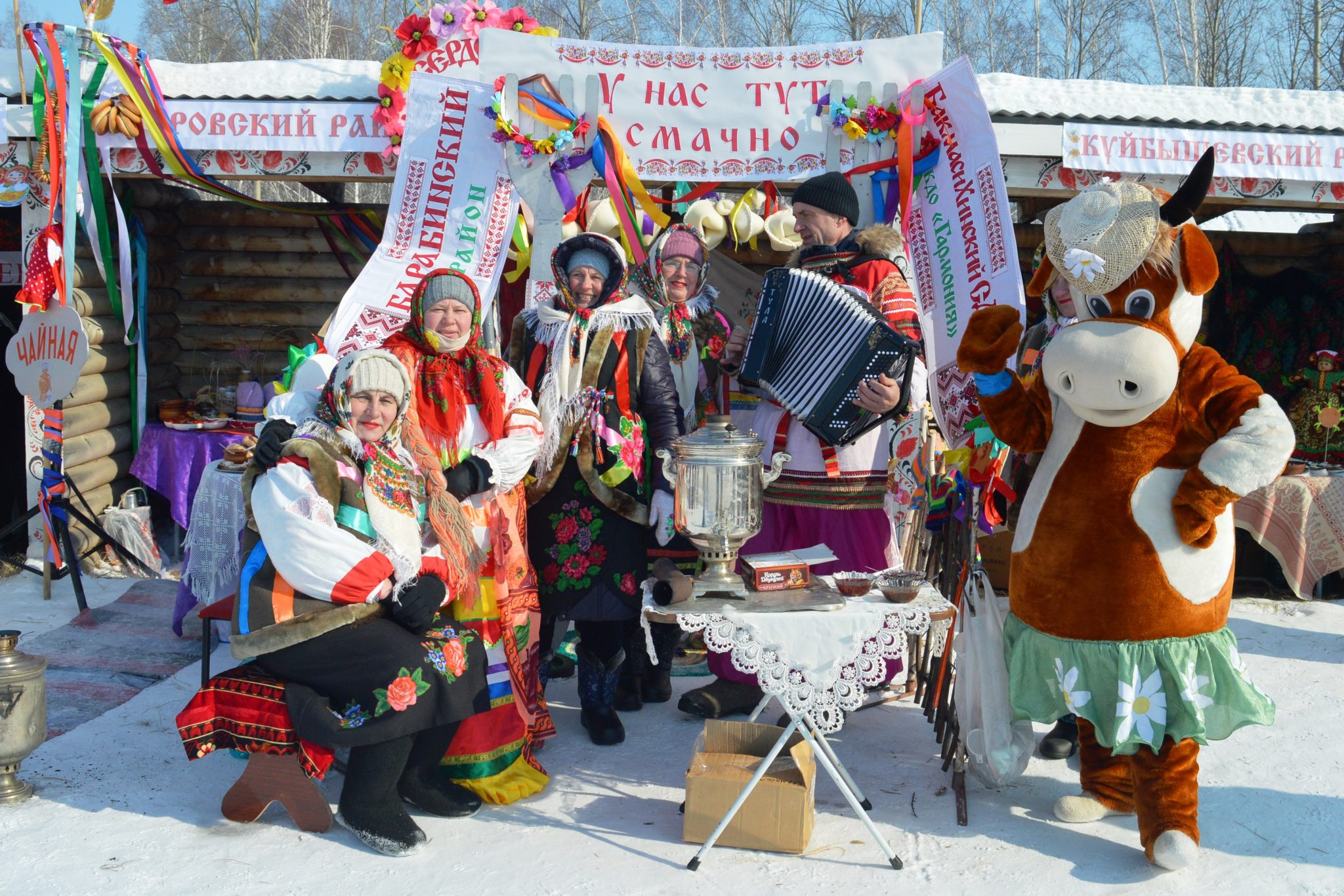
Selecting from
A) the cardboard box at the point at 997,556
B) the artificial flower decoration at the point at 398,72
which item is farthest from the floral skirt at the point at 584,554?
the artificial flower decoration at the point at 398,72

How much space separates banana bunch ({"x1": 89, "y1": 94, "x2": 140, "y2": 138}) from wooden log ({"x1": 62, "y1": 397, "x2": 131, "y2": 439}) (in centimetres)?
161

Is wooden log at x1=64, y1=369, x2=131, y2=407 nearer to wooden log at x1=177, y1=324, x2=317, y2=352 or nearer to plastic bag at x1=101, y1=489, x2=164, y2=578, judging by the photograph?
plastic bag at x1=101, y1=489, x2=164, y2=578

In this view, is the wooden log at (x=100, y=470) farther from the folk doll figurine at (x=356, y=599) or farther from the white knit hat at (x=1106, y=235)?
the white knit hat at (x=1106, y=235)

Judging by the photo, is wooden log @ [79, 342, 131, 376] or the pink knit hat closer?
the pink knit hat

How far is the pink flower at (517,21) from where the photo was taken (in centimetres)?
540

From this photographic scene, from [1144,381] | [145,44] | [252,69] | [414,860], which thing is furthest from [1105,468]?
[145,44]

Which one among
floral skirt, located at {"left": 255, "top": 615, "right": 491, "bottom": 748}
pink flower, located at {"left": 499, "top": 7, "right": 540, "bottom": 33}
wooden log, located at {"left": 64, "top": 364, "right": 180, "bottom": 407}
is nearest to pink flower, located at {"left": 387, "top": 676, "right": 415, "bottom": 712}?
floral skirt, located at {"left": 255, "top": 615, "right": 491, "bottom": 748}

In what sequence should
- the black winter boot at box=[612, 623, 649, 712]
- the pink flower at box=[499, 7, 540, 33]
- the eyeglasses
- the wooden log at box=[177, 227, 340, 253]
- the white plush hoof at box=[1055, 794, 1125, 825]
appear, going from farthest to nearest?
1. the wooden log at box=[177, 227, 340, 253]
2. the pink flower at box=[499, 7, 540, 33]
3. the black winter boot at box=[612, 623, 649, 712]
4. the eyeglasses
5. the white plush hoof at box=[1055, 794, 1125, 825]

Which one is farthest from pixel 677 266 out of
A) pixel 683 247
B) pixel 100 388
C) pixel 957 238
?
pixel 100 388

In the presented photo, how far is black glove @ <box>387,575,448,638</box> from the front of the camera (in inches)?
131

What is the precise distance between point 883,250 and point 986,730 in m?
1.69

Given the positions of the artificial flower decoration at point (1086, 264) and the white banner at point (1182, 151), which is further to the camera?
the white banner at point (1182, 151)

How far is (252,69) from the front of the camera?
5836 millimetres

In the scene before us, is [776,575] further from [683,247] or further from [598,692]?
[683,247]
